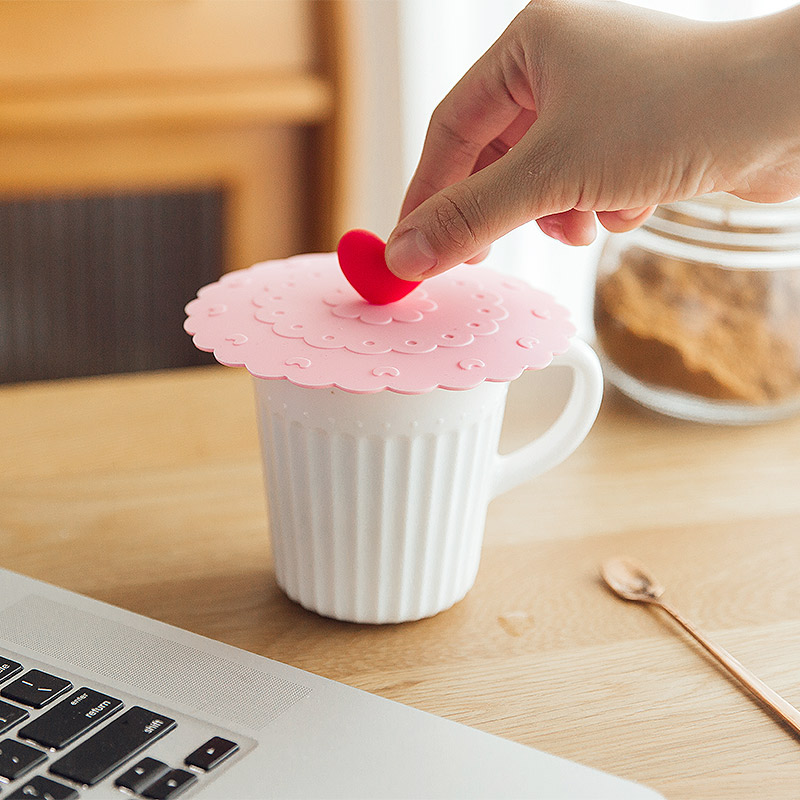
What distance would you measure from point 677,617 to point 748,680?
0.06m

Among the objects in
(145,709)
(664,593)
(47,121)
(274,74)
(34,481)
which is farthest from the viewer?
(274,74)

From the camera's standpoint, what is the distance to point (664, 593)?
556 millimetres

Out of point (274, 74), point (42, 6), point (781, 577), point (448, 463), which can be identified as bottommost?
point (781, 577)

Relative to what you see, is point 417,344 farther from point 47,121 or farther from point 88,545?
point 47,121

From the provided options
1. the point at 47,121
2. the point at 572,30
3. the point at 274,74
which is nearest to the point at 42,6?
the point at 47,121

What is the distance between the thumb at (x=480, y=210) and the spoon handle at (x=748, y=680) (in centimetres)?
23

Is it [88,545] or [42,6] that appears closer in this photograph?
[88,545]

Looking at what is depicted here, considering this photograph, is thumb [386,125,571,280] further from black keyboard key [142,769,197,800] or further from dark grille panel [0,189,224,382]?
dark grille panel [0,189,224,382]

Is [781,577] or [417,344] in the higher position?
[417,344]

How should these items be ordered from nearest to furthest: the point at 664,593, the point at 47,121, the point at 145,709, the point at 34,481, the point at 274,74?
the point at 145,709, the point at 664,593, the point at 34,481, the point at 47,121, the point at 274,74

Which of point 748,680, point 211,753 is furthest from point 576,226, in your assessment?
point 211,753

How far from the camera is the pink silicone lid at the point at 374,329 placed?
44cm

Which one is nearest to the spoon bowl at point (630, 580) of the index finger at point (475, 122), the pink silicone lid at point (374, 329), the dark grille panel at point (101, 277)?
the pink silicone lid at point (374, 329)

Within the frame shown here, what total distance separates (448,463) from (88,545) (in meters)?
0.25
